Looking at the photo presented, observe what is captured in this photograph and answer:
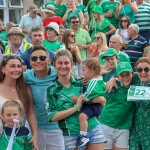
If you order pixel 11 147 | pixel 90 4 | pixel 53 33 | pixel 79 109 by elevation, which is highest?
pixel 90 4

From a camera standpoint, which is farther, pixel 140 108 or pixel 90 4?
pixel 90 4

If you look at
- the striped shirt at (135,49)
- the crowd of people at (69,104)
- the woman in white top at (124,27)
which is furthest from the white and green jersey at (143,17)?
the crowd of people at (69,104)

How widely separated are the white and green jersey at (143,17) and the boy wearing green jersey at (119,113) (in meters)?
5.81

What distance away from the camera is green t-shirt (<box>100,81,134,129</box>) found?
571 centimetres

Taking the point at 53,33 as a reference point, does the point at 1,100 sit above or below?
below

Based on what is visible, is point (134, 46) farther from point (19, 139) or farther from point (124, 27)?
point (19, 139)

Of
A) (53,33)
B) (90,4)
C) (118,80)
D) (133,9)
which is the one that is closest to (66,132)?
(118,80)

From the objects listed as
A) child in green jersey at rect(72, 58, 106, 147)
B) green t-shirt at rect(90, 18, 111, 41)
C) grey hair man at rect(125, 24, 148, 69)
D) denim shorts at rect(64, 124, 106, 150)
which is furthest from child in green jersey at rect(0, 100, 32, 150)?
green t-shirt at rect(90, 18, 111, 41)

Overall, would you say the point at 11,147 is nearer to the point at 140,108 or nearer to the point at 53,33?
the point at 140,108

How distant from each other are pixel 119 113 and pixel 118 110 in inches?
1.6

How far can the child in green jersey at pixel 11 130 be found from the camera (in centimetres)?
482

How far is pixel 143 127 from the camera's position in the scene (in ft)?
17.8

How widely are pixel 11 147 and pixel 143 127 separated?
161cm

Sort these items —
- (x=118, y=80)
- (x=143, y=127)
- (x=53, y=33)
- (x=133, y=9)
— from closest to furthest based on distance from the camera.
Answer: (x=143, y=127) → (x=118, y=80) → (x=53, y=33) → (x=133, y=9)
